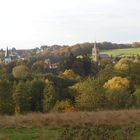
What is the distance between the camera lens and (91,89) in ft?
145

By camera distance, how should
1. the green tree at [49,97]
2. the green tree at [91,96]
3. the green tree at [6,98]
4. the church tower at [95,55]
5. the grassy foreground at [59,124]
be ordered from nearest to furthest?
the grassy foreground at [59,124] → the green tree at [6,98] → the green tree at [91,96] → the green tree at [49,97] → the church tower at [95,55]

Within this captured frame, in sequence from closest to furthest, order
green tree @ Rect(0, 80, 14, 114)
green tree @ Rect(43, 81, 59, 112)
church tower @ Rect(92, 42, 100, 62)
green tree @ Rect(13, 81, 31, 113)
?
1. green tree @ Rect(0, 80, 14, 114)
2. green tree @ Rect(13, 81, 31, 113)
3. green tree @ Rect(43, 81, 59, 112)
4. church tower @ Rect(92, 42, 100, 62)

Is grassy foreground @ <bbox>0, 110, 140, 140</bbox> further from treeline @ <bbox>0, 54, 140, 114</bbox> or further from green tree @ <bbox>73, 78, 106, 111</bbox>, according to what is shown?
green tree @ <bbox>73, 78, 106, 111</bbox>

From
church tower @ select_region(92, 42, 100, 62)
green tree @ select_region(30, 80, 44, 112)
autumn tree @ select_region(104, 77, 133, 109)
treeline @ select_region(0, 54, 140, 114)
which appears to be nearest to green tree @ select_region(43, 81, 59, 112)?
treeline @ select_region(0, 54, 140, 114)

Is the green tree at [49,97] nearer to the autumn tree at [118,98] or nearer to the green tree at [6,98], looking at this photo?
the green tree at [6,98]

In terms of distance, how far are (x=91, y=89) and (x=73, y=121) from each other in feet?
105

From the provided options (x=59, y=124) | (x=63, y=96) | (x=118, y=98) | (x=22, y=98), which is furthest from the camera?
(x=63, y=96)

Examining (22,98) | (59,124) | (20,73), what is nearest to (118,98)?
(22,98)

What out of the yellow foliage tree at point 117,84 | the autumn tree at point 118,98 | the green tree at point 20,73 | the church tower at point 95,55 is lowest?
the autumn tree at point 118,98

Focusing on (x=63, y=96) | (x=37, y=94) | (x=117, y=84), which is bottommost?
(x=63, y=96)

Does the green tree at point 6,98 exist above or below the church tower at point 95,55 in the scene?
below

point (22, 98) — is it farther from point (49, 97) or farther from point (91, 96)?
point (91, 96)

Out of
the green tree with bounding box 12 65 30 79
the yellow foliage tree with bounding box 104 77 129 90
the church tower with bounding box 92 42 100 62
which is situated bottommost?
the yellow foliage tree with bounding box 104 77 129 90

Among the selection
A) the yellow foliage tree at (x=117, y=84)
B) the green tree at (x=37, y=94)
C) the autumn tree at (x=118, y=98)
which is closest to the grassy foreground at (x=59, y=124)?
the autumn tree at (x=118, y=98)
